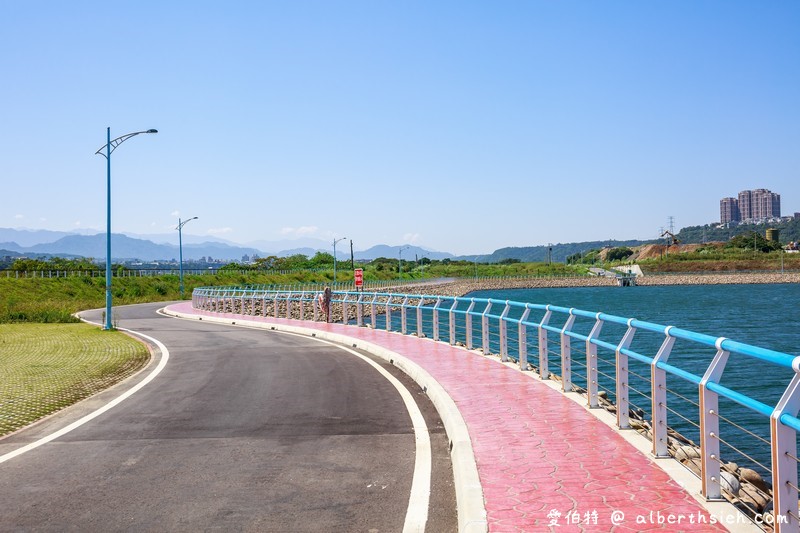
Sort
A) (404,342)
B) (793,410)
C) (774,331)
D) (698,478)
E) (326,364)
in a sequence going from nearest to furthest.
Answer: (793,410) → (698,478) → (326,364) → (404,342) → (774,331)

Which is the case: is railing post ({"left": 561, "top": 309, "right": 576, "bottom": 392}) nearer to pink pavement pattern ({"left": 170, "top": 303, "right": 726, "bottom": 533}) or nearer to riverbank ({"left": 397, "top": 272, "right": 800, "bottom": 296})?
pink pavement pattern ({"left": 170, "top": 303, "right": 726, "bottom": 533})

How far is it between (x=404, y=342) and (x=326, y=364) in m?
4.12

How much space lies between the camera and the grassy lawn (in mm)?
12016

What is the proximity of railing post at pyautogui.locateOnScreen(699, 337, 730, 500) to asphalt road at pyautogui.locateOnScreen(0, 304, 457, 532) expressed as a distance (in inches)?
77.2

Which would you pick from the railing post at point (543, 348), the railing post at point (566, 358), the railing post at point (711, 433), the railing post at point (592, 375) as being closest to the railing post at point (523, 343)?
the railing post at point (543, 348)

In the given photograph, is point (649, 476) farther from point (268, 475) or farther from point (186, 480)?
point (186, 480)

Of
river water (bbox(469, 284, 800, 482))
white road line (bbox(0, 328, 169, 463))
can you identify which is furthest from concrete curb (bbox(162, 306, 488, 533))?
white road line (bbox(0, 328, 169, 463))

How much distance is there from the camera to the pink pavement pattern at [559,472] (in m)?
5.46

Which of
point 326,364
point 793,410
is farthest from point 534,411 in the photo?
point 326,364

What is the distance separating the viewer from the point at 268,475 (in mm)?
7379

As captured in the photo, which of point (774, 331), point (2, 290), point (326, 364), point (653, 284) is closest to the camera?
point (326, 364)

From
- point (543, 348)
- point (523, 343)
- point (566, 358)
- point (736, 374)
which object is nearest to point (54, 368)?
point (523, 343)

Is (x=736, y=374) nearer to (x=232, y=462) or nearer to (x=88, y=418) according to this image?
(x=88, y=418)

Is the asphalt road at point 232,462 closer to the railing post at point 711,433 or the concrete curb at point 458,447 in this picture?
the concrete curb at point 458,447
